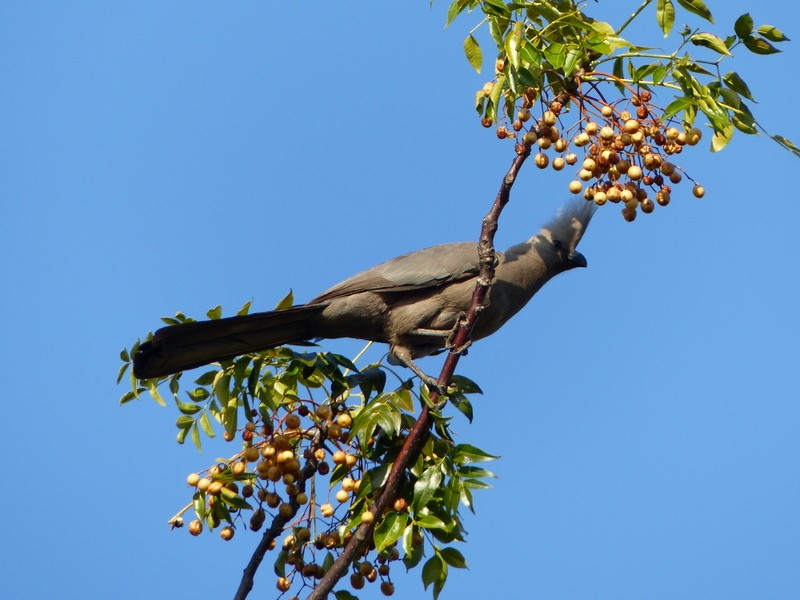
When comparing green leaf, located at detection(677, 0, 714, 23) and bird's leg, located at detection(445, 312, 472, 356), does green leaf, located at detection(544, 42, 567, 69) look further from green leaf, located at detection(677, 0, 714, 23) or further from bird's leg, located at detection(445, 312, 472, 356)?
bird's leg, located at detection(445, 312, 472, 356)

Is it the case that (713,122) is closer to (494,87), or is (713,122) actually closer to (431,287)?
(494,87)

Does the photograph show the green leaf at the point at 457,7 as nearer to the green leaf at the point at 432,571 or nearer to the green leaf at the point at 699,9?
the green leaf at the point at 699,9

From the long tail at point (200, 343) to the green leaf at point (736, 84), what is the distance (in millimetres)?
2415

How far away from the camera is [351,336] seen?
591 cm

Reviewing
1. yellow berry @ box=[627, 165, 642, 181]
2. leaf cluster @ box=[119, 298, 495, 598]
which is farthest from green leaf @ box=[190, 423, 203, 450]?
yellow berry @ box=[627, 165, 642, 181]

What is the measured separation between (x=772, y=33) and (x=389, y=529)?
2.53 metres

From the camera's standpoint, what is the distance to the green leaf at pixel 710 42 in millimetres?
3789

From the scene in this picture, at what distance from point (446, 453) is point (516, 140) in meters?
1.39

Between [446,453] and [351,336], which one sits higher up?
[351,336]

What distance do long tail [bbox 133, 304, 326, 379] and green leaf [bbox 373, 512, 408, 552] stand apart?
3.93 ft

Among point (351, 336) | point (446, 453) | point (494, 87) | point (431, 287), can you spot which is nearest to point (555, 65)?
point (494, 87)

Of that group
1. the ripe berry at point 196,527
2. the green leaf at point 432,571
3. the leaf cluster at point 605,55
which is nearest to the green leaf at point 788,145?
the leaf cluster at point 605,55

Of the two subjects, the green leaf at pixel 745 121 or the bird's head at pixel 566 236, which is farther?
the bird's head at pixel 566 236

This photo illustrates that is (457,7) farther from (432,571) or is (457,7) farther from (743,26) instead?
(432,571)
